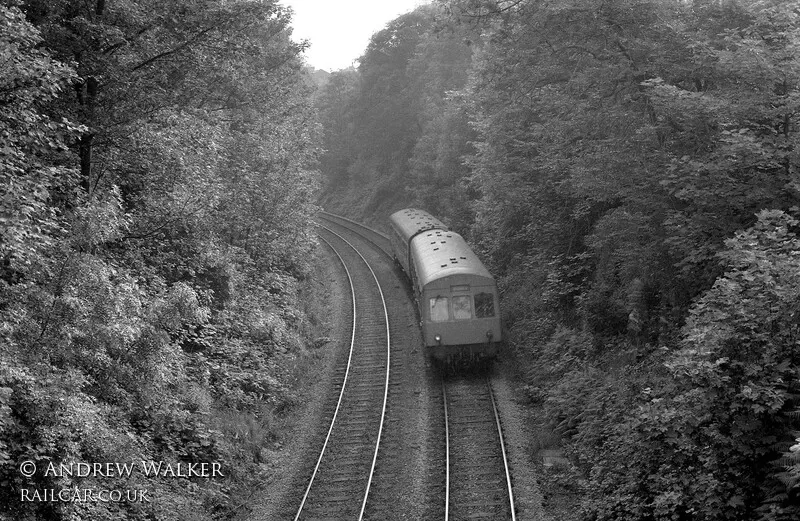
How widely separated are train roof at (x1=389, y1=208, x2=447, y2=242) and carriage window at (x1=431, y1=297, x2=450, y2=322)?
7699mm

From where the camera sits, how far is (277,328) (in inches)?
808

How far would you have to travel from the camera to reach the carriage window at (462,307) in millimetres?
18891

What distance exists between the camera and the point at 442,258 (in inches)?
824

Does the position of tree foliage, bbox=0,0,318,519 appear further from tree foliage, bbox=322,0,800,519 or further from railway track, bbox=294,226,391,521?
tree foliage, bbox=322,0,800,519

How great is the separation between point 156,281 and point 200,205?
74.0 inches

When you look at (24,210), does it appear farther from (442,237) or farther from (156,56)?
(442,237)

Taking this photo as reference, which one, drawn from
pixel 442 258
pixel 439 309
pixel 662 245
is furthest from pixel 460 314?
pixel 662 245

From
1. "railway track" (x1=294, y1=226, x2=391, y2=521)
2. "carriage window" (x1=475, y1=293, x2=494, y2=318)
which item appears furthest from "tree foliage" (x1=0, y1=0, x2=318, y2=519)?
"carriage window" (x1=475, y1=293, x2=494, y2=318)

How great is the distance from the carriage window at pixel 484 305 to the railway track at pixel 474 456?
1.83 meters

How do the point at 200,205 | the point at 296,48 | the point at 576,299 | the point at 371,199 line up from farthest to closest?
the point at 371,199 → the point at 296,48 → the point at 576,299 → the point at 200,205

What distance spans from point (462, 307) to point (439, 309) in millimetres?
644

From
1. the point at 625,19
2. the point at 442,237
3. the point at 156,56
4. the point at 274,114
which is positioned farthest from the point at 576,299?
the point at 274,114

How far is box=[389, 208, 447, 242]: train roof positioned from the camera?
27.3 meters

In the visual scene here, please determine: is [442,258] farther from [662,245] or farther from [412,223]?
[412,223]
